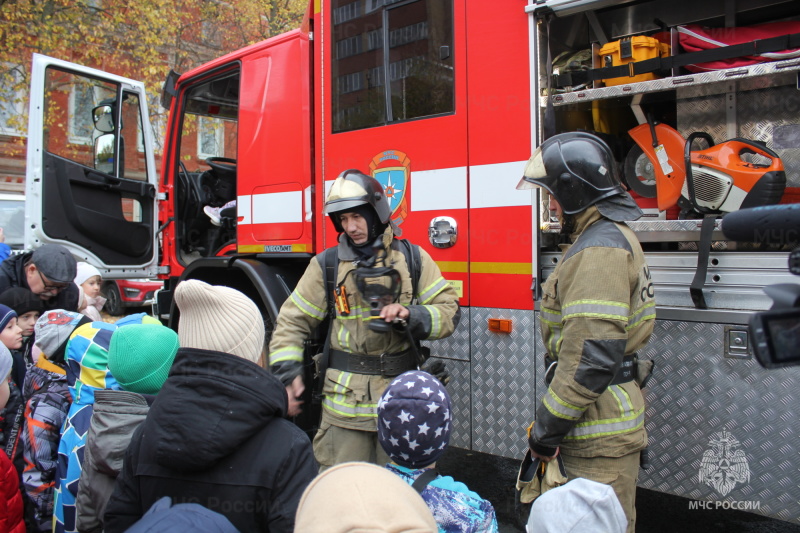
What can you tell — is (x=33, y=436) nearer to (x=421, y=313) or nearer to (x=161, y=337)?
(x=161, y=337)

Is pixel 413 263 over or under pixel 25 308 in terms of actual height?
over

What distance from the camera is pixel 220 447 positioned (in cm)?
142

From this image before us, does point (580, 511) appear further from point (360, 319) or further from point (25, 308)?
point (25, 308)

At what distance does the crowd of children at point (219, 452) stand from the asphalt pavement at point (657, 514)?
1.63m

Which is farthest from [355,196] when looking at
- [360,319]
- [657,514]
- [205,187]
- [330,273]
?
[205,187]

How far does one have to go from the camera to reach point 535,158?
2.33 metres

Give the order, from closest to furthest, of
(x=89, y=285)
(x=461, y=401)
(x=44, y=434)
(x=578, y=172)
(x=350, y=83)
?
1. (x=578, y=172)
2. (x=44, y=434)
3. (x=461, y=401)
4. (x=350, y=83)
5. (x=89, y=285)

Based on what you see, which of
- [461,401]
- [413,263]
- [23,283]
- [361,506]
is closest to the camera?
[361,506]

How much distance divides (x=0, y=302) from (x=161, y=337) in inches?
66.7

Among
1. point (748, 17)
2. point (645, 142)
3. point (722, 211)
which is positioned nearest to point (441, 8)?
point (645, 142)

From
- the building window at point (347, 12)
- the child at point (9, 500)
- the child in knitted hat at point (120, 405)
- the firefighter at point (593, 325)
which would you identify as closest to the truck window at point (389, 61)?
the building window at point (347, 12)

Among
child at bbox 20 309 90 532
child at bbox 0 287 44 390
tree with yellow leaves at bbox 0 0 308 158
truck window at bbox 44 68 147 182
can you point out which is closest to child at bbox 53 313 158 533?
child at bbox 20 309 90 532

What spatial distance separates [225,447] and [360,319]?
50.3 inches

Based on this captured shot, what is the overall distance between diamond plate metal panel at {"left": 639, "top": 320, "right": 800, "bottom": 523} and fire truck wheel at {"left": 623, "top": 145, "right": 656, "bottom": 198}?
0.77 meters
